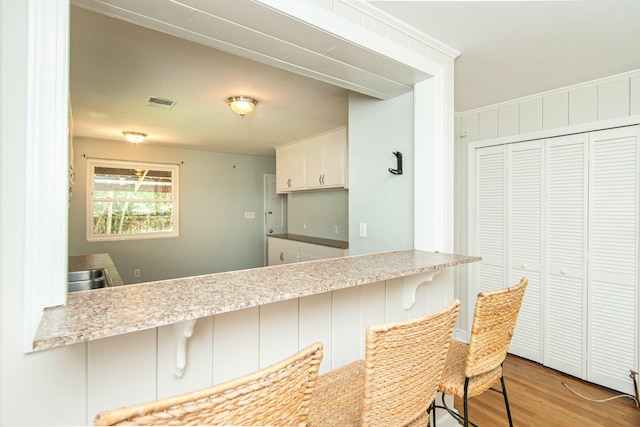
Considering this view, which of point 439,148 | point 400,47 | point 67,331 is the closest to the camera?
point 67,331

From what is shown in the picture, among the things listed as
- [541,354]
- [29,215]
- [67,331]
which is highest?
[29,215]

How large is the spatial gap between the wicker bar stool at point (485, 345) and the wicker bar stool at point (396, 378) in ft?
0.82

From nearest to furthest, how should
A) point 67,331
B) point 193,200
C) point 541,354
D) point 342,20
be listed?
point 67,331 < point 342,20 < point 541,354 < point 193,200

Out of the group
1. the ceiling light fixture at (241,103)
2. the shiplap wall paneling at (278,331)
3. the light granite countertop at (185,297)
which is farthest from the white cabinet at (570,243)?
the shiplap wall paneling at (278,331)

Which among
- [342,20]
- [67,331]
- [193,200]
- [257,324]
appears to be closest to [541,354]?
[257,324]

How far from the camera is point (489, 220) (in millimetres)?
3188

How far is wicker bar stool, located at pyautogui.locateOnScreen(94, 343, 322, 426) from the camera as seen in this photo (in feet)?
1.72

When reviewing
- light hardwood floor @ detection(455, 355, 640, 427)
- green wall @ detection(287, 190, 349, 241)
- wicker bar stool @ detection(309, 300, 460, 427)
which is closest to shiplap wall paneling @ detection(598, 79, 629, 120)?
light hardwood floor @ detection(455, 355, 640, 427)

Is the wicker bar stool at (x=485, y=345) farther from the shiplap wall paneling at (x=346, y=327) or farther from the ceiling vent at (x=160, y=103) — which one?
the ceiling vent at (x=160, y=103)

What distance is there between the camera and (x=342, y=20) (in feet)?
4.50

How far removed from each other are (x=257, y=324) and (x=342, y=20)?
1311 millimetres

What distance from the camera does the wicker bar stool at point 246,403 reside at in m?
0.52

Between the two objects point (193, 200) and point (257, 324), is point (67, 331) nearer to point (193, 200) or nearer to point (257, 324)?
point (257, 324)

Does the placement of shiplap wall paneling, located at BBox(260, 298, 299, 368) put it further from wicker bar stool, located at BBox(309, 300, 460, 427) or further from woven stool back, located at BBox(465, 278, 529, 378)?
woven stool back, located at BBox(465, 278, 529, 378)
